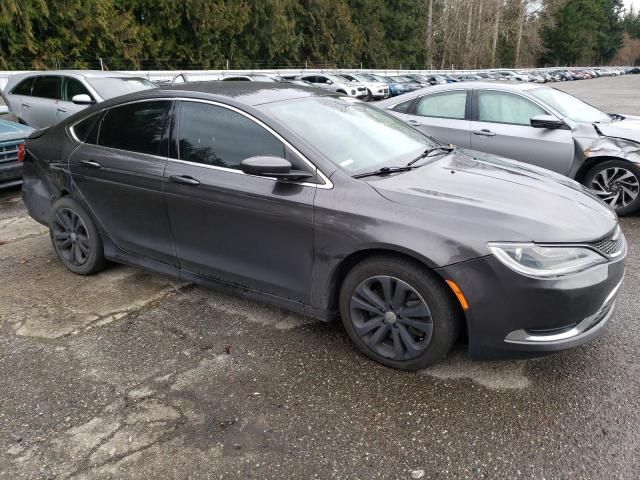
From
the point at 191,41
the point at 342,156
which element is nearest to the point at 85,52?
the point at 191,41

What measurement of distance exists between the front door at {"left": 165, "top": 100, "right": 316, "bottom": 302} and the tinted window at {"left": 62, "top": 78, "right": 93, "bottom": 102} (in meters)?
6.42

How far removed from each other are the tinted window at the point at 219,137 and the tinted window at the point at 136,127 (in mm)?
225

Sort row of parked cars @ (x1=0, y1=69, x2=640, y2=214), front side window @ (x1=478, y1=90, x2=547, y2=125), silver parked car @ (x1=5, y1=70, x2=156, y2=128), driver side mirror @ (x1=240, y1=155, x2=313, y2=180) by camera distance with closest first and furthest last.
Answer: driver side mirror @ (x1=240, y1=155, x2=313, y2=180) → row of parked cars @ (x1=0, y1=69, x2=640, y2=214) → front side window @ (x1=478, y1=90, x2=547, y2=125) → silver parked car @ (x1=5, y1=70, x2=156, y2=128)

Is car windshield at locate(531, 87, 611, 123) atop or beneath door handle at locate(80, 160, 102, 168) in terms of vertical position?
atop

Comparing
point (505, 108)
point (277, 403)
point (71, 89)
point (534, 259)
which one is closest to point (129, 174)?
point (277, 403)

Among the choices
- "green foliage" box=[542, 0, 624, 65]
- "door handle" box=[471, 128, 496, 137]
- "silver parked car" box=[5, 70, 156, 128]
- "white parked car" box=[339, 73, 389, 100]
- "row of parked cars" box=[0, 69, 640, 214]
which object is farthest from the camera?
"green foliage" box=[542, 0, 624, 65]

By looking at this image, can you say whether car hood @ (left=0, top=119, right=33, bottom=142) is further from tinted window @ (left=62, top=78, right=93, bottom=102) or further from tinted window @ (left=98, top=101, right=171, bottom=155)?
tinted window @ (left=98, top=101, right=171, bottom=155)

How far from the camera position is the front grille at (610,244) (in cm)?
272

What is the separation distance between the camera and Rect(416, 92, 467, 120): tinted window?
655 centimetres

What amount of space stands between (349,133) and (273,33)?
34.0m

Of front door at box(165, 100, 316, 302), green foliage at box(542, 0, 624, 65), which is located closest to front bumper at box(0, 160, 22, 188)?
front door at box(165, 100, 316, 302)

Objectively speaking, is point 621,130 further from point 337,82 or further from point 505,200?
point 337,82

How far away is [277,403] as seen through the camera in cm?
271

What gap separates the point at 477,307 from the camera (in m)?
2.60
